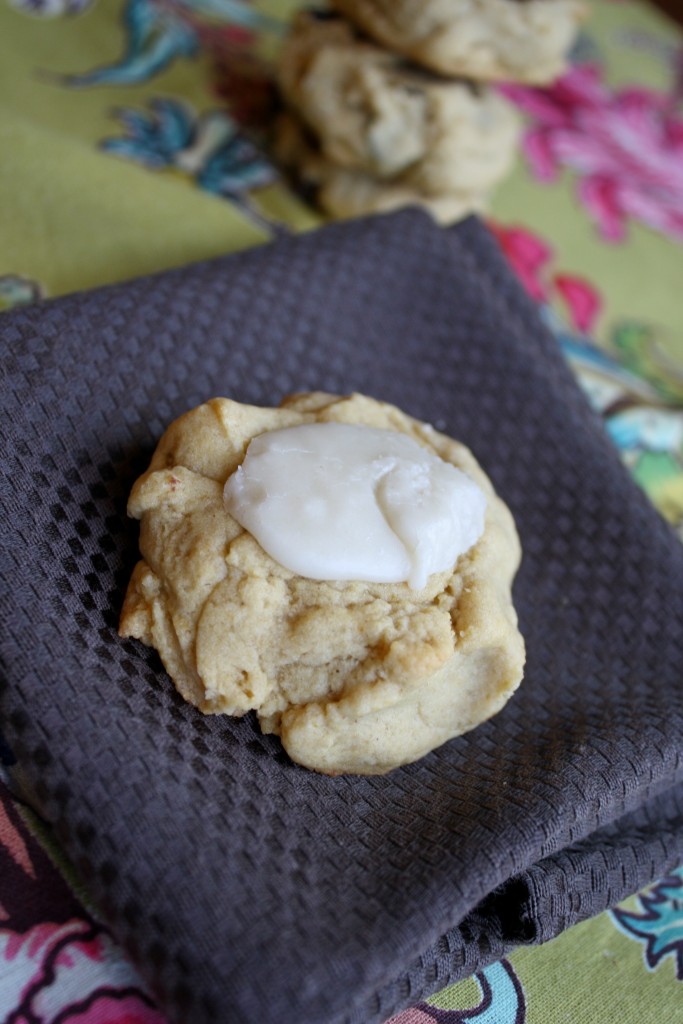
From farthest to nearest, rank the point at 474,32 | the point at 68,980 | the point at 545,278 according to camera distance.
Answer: the point at 545,278 → the point at 474,32 → the point at 68,980

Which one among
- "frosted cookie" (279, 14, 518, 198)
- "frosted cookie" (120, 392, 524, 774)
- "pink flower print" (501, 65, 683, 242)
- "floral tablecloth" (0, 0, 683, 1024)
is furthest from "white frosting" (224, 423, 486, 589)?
"pink flower print" (501, 65, 683, 242)

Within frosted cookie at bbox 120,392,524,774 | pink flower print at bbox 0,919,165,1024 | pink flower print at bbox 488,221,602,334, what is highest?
frosted cookie at bbox 120,392,524,774

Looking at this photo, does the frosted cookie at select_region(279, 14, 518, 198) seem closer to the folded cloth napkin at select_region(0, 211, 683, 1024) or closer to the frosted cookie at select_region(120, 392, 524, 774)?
the folded cloth napkin at select_region(0, 211, 683, 1024)

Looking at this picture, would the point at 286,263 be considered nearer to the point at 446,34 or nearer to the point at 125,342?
the point at 125,342

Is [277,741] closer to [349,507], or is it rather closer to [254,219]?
[349,507]

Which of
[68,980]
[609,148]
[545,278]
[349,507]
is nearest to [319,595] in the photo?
[349,507]

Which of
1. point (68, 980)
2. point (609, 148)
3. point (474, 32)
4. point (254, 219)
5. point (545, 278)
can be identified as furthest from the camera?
point (609, 148)
